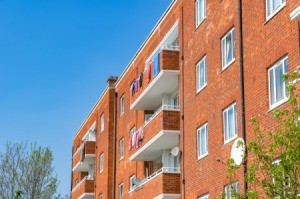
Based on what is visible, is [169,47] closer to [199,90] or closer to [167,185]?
[199,90]

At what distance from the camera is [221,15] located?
26969 mm

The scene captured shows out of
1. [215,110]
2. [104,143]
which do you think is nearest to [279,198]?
[215,110]

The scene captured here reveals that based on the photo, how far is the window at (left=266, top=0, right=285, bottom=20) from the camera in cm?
2216

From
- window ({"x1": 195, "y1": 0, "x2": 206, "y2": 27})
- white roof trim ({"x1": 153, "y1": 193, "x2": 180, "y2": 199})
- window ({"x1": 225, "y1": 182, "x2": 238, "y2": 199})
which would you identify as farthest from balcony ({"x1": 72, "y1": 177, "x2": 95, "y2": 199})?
window ({"x1": 225, "y1": 182, "x2": 238, "y2": 199})

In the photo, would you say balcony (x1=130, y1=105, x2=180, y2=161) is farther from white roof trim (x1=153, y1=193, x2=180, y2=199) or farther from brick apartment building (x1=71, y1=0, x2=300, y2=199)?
white roof trim (x1=153, y1=193, x2=180, y2=199)

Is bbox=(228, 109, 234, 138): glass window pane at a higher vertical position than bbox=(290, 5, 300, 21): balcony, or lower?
lower

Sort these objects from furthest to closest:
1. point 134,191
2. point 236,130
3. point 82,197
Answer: point 82,197 < point 134,191 < point 236,130

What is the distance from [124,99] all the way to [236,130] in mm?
19803

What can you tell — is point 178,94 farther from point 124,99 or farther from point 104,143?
point 104,143

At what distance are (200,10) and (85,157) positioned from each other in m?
24.4

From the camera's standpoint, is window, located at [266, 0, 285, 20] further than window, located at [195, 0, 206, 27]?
No

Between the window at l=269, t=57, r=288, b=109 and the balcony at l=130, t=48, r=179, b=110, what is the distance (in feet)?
33.1

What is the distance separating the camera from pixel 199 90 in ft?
95.3

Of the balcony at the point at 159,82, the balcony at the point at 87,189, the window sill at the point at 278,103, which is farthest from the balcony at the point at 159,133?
the balcony at the point at 87,189
